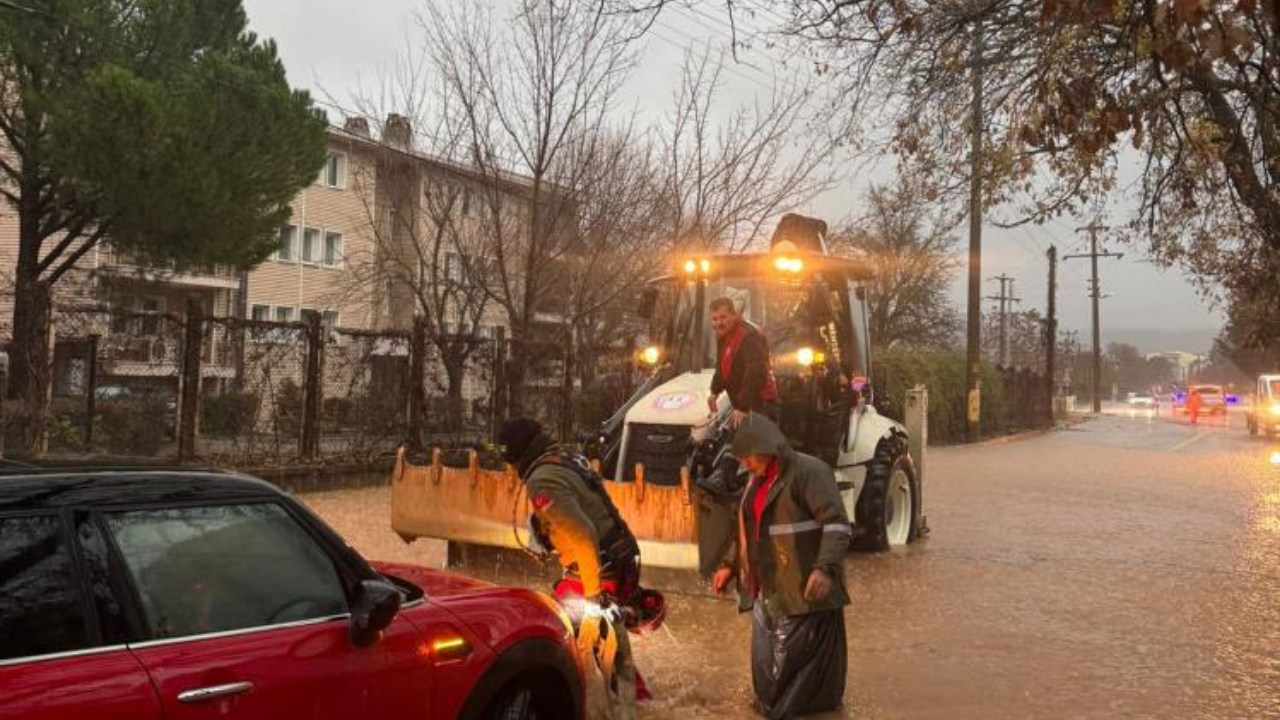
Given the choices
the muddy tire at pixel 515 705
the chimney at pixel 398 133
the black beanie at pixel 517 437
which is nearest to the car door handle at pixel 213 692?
the muddy tire at pixel 515 705

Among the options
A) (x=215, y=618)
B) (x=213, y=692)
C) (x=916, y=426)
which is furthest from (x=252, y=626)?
(x=916, y=426)

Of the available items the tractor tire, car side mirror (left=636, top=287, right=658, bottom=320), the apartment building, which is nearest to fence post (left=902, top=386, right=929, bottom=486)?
the tractor tire

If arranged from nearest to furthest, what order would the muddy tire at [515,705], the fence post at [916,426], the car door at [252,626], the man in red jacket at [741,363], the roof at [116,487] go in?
the roof at [116,487], the car door at [252,626], the muddy tire at [515,705], the man in red jacket at [741,363], the fence post at [916,426]

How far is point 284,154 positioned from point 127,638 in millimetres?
16168

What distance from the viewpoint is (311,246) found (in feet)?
121

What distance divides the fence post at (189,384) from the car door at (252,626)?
35.3 ft

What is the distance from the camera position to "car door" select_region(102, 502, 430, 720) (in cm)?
Result: 288

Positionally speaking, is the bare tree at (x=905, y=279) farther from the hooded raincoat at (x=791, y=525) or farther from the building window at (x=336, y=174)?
the hooded raincoat at (x=791, y=525)

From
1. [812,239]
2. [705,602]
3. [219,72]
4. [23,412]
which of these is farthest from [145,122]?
[705,602]

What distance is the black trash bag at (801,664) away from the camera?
5.55 meters

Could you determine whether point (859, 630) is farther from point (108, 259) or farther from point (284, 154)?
point (108, 259)

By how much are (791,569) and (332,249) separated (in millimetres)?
34470

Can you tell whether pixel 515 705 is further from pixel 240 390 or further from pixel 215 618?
pixel 240 390

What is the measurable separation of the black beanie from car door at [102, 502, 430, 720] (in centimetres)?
187
